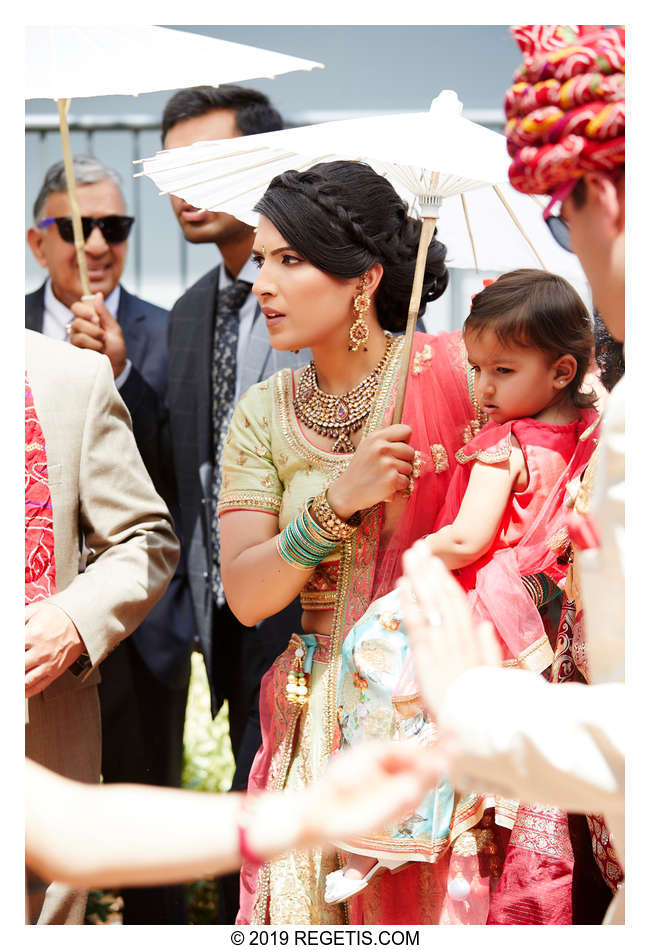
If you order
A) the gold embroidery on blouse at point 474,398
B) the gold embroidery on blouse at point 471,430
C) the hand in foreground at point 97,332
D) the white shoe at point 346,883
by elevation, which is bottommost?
the white shoe at point 346,883

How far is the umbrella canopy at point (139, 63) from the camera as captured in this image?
2.63 metres

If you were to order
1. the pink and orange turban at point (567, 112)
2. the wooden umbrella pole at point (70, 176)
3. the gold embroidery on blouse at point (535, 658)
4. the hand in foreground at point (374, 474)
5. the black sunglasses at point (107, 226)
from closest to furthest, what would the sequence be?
the pink and orange turban at point (567, 112) < the gold embroidery on blouse at point (535, 658) < the hand in foreground at point (374, 474) < the wooden umbrella pole at point (70, 176) < the black sunglasses at point (107, 226)

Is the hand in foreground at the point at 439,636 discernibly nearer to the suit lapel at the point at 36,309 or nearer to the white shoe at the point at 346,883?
the white shoe at the point at 346,883

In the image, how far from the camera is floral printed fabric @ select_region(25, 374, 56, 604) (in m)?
2.49

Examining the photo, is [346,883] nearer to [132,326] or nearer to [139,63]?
[139,63]

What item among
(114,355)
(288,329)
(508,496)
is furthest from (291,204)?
(114,355)

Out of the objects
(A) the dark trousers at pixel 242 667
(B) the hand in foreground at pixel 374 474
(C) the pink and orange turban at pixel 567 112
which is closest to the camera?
(C) the pink and orange turban at pixel 567 112

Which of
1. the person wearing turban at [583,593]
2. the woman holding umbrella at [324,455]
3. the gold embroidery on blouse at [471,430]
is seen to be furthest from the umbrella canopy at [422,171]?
the person wearing turban at [583,593]

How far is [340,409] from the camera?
8.75 ft

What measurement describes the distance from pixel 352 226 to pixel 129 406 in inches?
50.2

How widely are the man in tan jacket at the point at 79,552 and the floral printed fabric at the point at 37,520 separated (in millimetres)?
28

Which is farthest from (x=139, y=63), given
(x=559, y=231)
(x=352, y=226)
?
(x=559, y=231)
